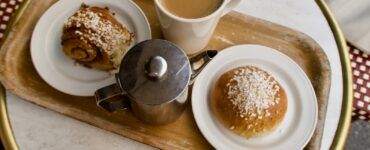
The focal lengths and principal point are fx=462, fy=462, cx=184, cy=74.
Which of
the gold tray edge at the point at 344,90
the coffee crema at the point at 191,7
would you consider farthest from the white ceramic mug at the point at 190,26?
the gold tray edge at the point at 344,90

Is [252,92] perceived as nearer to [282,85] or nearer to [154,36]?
[282,85]

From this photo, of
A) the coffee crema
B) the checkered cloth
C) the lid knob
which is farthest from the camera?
the checkered cloth

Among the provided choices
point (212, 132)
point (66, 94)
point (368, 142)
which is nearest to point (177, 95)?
point (212, 132)

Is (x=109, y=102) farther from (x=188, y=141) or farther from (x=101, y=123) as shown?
(x=188, y=141)

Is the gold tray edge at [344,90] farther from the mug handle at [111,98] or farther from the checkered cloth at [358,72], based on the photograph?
the mug handle at [111,98]

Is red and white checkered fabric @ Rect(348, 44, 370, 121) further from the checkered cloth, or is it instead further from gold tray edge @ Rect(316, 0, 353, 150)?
gold tray edge @ Rect(316, 0, 353, 150)

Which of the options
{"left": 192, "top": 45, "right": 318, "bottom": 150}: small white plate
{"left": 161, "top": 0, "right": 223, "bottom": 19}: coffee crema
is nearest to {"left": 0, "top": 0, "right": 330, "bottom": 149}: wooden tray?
{"left": 192, "top": 45, "right": 318, "bottom": 150}: small white plate
